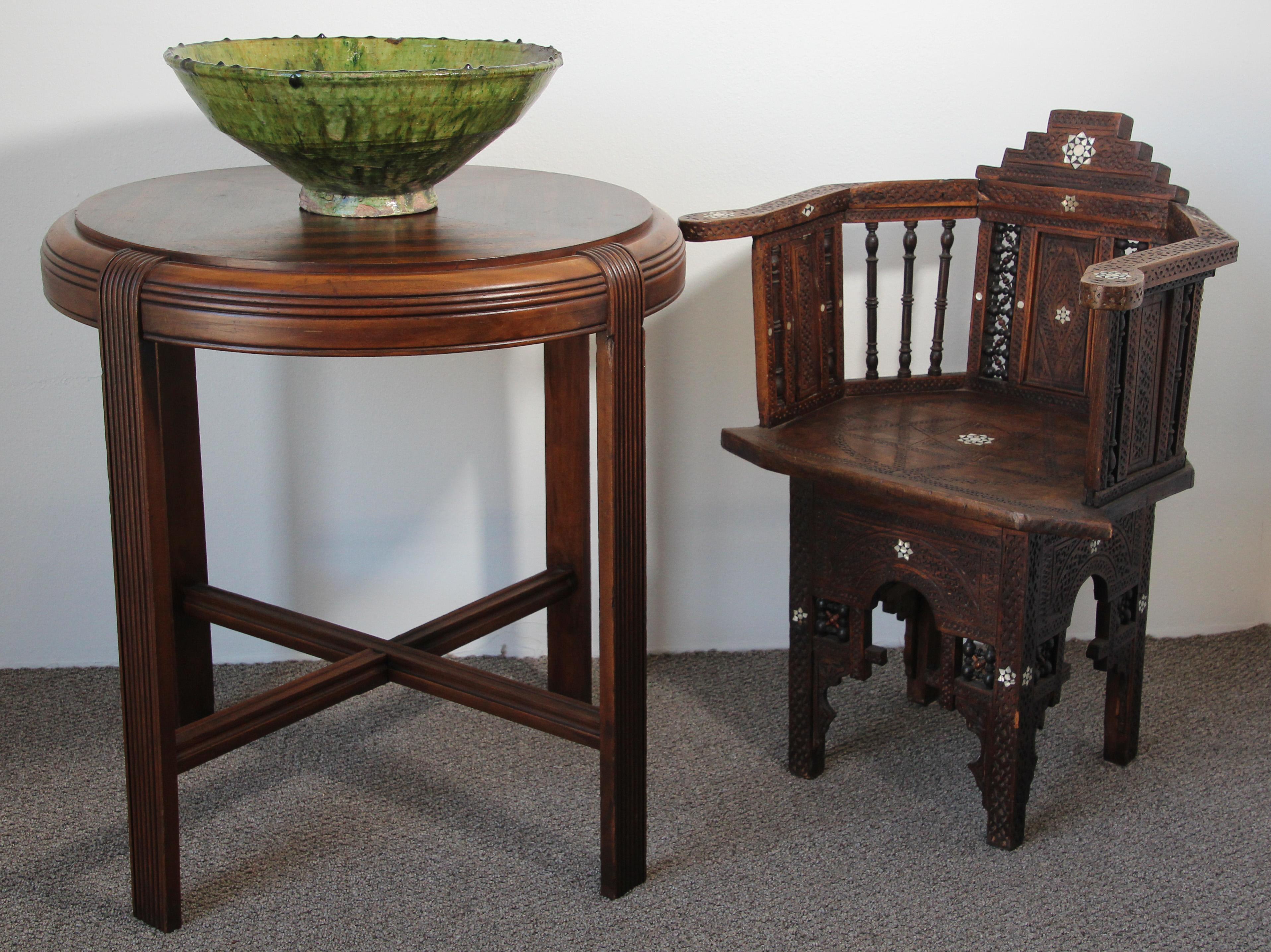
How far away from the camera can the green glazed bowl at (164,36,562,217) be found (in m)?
1.71

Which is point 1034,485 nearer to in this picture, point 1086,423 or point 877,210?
point 1086,423

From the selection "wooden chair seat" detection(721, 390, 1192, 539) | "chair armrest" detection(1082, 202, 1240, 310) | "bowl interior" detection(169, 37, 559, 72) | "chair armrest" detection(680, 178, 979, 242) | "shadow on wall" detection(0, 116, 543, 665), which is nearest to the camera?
"chair armrest" detection(1082, 202, 1240, 310)

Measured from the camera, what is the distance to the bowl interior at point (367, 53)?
210 cm

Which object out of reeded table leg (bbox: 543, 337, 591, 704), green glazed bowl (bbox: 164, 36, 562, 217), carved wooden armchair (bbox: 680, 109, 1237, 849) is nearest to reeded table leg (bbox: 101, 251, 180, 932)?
green glazed bowl (bbox: 164, 36, 562, 217)

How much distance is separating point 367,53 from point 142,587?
35.3 inches

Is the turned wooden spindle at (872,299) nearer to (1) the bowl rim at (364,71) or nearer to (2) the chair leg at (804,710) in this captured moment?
(2) the chair leg at (804,710)

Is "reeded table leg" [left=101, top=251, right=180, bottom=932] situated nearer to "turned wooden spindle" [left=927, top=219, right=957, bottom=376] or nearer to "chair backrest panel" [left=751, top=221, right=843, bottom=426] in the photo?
"chair backrest panel" [left=751, top=221, right=843, bottom=426]

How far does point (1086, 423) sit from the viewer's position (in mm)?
2344

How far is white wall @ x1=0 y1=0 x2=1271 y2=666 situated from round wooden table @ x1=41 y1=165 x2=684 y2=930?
38cm

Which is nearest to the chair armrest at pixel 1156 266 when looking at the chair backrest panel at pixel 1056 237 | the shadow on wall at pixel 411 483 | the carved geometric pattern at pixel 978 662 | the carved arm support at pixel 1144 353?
the carved arm support at pixel 1144 353

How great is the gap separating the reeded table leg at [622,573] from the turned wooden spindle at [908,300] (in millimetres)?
732

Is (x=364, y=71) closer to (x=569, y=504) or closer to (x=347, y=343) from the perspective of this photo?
(x=347, y=343)

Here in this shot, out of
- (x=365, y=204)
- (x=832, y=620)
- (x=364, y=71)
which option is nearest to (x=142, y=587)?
(x=365, y=204)

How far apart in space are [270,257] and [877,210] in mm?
1141
